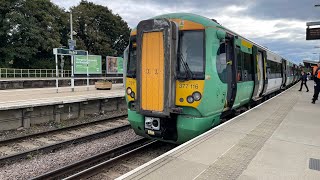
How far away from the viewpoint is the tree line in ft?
121

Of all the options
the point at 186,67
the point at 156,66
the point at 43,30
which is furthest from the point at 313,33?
the point at 43,30

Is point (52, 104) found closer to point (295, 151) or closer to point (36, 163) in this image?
point (36, 163)

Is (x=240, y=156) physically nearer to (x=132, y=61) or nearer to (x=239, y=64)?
(x=132, y=61)

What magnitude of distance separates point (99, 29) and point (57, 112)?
45982 mm

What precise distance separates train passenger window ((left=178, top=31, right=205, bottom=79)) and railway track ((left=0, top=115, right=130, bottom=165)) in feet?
13.9

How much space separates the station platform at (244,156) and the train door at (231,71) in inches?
29.0

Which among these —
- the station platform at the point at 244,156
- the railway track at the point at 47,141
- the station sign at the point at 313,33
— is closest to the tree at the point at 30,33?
the railway track at the point at 47,141

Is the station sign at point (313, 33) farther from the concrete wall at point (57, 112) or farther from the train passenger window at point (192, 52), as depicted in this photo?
the train passenger window at point (192, 52)

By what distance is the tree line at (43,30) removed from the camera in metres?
36.8

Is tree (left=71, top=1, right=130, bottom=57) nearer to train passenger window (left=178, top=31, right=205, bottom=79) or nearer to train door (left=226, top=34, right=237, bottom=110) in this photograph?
train door (left=226, top=34, right=237, bottom=110)

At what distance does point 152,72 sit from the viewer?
6074 millimetres

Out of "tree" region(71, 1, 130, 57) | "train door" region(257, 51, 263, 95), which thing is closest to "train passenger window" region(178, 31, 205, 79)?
"train door" region(257, 51, 263, 95)

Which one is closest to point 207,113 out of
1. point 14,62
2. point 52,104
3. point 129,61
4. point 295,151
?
point 295,151

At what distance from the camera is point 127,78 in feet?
22.9
